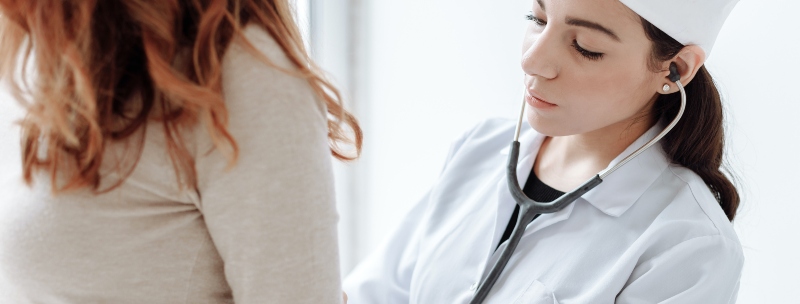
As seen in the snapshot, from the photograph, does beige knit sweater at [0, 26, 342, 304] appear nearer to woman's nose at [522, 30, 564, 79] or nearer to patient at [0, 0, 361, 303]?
patient at [0, 0, 361, 303]

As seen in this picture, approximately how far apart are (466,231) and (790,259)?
0.48m

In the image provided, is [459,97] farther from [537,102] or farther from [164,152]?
[164,152]

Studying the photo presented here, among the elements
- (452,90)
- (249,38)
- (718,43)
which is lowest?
(452,90)

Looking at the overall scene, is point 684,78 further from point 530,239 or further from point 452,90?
point 452,90

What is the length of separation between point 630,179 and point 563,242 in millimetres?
133

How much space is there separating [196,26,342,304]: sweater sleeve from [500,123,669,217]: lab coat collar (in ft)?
1.73

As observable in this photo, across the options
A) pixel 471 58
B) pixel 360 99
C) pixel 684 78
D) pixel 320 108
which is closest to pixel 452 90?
pixel 471 58

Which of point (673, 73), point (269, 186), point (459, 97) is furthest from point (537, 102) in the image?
point (459, 97)

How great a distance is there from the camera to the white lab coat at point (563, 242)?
3.21ft


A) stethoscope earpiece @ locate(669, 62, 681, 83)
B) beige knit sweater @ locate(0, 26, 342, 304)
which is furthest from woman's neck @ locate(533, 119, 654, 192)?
beige knit sweater @ locate(0, 26, 342, 304)

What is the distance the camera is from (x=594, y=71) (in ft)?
3.27

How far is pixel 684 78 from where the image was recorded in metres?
1.03

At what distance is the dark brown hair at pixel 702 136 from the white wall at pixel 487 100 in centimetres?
7

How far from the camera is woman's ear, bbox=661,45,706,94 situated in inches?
39.3
